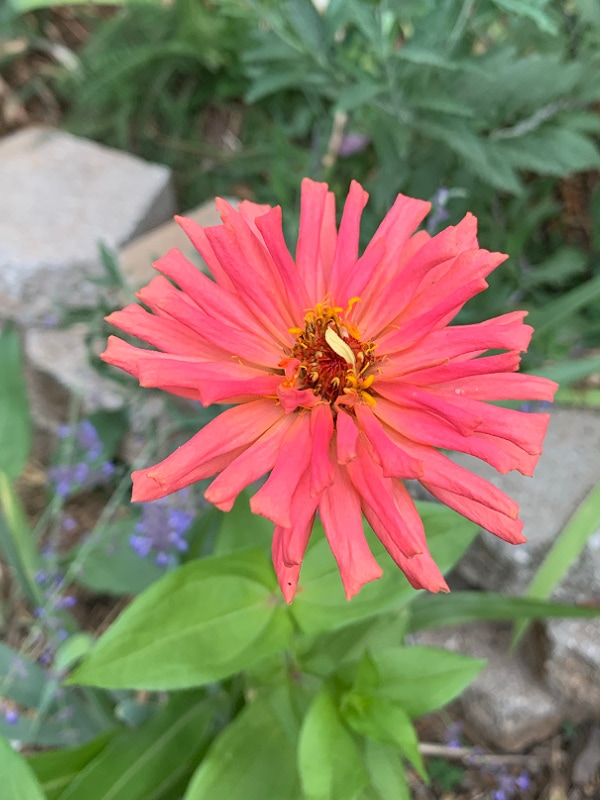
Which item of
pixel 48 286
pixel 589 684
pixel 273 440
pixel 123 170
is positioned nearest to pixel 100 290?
pixel 48 286

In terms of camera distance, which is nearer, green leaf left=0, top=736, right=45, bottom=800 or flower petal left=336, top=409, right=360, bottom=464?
flower petal left=336, top=409, right=360, bottom=464

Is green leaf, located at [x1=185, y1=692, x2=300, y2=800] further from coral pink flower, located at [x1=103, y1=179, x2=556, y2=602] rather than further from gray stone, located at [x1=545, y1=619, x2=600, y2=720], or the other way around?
gray stone, located at [x1=545, y1=619, x2=600, y2=720]

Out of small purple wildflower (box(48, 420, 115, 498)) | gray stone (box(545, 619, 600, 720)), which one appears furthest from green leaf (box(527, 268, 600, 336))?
small purple wildflower (box(48, 420, 115, 498))

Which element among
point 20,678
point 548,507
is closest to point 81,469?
point 20,678

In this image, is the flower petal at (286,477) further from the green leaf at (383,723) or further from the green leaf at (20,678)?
the green leaf at (20,678)

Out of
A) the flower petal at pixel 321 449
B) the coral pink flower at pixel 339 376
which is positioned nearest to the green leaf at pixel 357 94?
the coral pink flower at pixel 339 376

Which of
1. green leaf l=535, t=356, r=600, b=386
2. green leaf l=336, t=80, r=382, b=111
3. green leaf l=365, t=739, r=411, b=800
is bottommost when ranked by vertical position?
green leaf l=365, t=739, r=411, b=800
